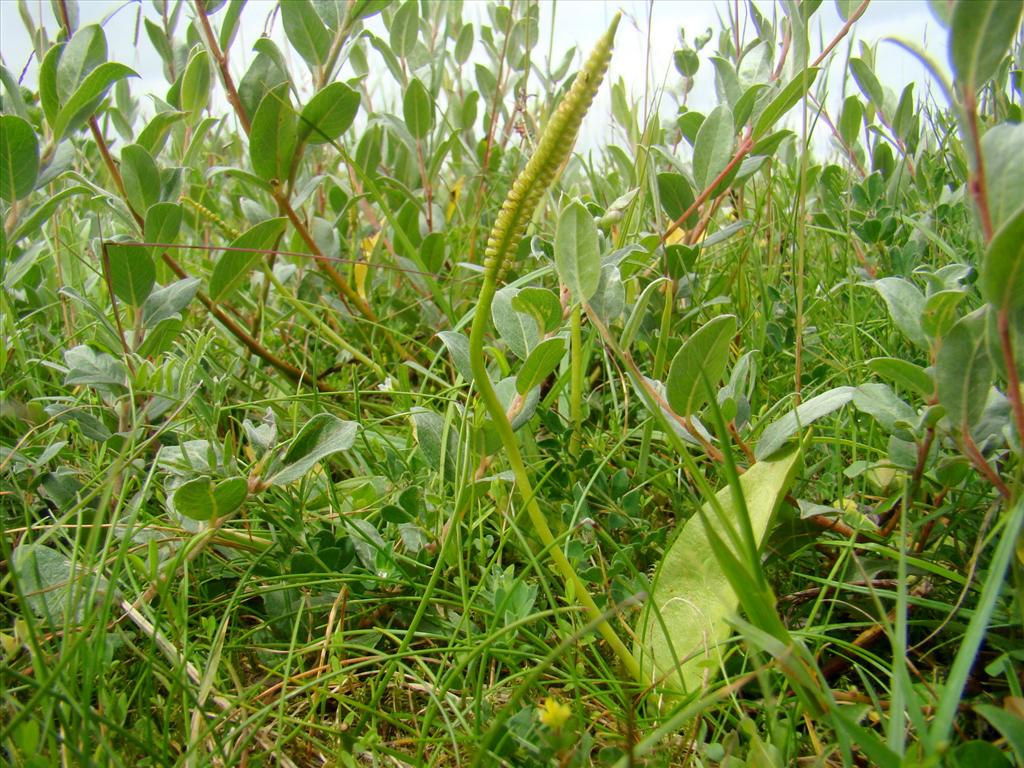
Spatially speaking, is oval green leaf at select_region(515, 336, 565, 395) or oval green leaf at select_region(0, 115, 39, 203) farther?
oval green leaf at select_region(0, 115, 39, 203)

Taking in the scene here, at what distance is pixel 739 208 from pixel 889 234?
1.63ft

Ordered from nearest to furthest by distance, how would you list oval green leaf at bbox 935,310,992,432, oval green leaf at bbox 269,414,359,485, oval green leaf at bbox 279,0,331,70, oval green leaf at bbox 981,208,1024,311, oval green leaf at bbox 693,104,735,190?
oval green leaf at bbox 981,208,1024,311 < oval green leaf at bbox 935,310,992,432 < oval green leaf at bbox 269,414,359,485 < oval green leaf at bbox 693,104,735,190 < oval green leaf at bbox 279,0,331,70

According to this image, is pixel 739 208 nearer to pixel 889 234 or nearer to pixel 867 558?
pixel 889 234

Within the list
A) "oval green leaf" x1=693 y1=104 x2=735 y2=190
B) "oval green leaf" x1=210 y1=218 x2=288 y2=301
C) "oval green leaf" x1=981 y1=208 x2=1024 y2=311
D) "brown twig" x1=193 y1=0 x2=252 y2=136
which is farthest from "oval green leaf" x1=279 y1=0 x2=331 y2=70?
"oval green leaf" x1=981 y1=208 x2=1024 y2=311

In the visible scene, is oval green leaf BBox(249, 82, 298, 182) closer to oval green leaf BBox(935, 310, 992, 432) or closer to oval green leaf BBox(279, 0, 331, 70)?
oval green leaf BBox(279, 0, 331, 70)

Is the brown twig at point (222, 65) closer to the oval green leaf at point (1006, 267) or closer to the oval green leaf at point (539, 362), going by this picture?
the oval green leaf at point (539, 362)

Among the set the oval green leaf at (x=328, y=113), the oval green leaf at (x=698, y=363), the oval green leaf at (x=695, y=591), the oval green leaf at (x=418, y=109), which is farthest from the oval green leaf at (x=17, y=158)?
the oval green leaf at (x=695, y=591)

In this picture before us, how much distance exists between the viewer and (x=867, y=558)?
3.58ft

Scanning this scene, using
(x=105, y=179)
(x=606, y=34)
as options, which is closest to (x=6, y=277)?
(x=606, y=34)

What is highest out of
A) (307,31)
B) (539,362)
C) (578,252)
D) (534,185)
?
(307,31)

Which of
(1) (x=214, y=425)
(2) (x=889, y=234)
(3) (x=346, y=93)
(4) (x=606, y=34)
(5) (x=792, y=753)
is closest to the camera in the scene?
(4) (x=606, y=34)

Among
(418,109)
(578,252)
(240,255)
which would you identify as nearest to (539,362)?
(578,252)

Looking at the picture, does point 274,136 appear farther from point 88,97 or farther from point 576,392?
point 576,392

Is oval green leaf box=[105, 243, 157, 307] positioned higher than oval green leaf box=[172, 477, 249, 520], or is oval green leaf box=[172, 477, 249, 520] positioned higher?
oval green leaf box=[105, 243, 157, 307]
